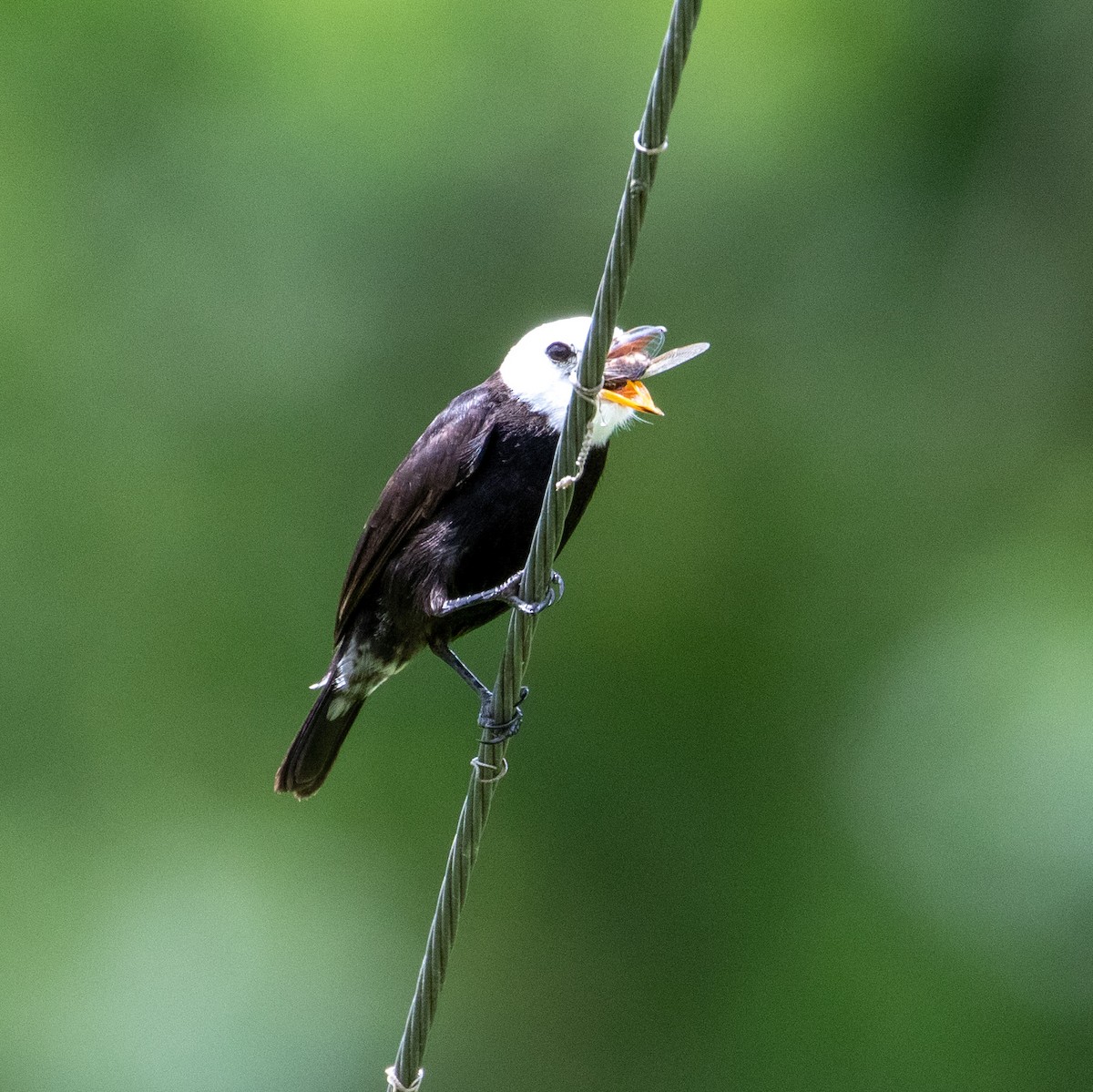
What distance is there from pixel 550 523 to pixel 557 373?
1.11m

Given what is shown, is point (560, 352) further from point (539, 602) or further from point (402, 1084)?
point (402, 1084)

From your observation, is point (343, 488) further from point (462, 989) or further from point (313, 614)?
point (462, 989)

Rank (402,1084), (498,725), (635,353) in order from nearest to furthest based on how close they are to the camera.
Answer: (402,1084)
(498,725)
(635,353)

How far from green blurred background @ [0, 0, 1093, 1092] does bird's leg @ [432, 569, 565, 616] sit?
4.35 m

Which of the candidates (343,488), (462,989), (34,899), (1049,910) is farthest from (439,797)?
(1049,910)

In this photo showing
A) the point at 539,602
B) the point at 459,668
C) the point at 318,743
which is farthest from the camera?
the point at 318,743

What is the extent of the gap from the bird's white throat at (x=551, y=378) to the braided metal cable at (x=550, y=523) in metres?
0.79

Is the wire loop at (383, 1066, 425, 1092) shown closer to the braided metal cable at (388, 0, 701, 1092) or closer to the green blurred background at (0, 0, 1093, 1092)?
the braided metal cable at (388, 0, 701, 1092)

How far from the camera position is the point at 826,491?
9531 millimetres

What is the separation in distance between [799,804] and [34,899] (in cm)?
429

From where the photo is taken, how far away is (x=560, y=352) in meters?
4.26

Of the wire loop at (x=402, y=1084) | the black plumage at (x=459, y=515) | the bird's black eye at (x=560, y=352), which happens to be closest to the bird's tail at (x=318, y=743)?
the black plumage at (x=459, y=515)

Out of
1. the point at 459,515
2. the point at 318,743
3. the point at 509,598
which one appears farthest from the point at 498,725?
the point at 318,743

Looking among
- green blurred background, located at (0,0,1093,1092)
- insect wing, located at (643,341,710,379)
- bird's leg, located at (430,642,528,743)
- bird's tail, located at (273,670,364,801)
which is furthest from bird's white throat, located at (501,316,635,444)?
green blurred background, located at (0,0,1093,1092)
